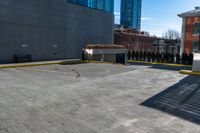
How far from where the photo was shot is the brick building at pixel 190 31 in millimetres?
30922

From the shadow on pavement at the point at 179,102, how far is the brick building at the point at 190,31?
24948mm

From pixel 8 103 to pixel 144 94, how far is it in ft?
16.1

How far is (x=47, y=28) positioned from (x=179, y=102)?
19179mm

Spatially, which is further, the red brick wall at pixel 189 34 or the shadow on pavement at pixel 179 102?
the red brick wall at pixel 189 34

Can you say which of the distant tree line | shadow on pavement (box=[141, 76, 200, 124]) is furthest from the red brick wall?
shadow on pavement (box=[141, 76, 200, 124])

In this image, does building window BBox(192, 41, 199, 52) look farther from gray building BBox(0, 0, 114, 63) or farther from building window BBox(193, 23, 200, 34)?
gray building BBox(0, 0, 114, 63)

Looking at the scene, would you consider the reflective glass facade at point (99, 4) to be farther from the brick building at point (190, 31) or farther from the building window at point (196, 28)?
the building window at point (196, 28)

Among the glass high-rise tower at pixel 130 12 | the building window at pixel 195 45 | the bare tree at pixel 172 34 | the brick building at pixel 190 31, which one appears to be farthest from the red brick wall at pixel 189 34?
the glass high-rise tower at pixel 130 12

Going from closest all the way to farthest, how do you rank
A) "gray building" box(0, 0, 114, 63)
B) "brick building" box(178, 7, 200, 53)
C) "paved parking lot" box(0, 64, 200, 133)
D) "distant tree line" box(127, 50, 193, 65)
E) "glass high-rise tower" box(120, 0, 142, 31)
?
1. "paved parking lot" box(0, 64, 200, 133)
2. "gray building" box(0, 0, 114, 63)
3. "distant tree line" box(127, 50, 193, 65)
4. "brick building" box(178, 7, 200, 53)
5. "glass high-rise tower" box(120, 0, 142, 31)

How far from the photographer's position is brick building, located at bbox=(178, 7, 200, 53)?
30.9 m

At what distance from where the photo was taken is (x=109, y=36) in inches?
1320

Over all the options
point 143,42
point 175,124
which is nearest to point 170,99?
point 175,124

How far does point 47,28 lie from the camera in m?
23.0

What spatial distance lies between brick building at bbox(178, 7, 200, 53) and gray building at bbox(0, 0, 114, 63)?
13.1m
